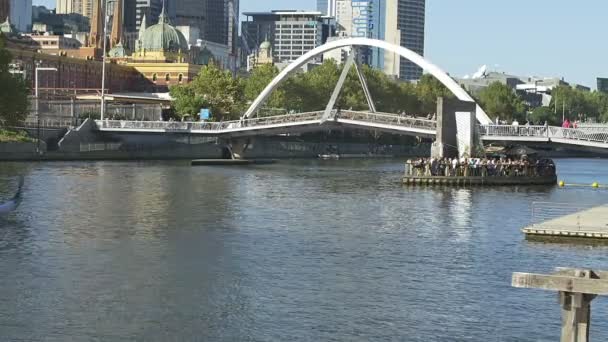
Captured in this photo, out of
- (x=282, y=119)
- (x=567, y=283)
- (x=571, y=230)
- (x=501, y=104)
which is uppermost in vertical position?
(x=501, y=104)

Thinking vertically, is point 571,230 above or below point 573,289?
below

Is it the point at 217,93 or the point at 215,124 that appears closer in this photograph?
the point at 215,124

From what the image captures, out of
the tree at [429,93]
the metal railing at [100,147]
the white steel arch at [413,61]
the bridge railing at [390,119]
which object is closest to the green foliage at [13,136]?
the metal railing at [100,147]

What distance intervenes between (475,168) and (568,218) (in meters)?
32.5

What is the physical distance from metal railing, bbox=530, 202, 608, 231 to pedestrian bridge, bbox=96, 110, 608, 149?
24.5 m

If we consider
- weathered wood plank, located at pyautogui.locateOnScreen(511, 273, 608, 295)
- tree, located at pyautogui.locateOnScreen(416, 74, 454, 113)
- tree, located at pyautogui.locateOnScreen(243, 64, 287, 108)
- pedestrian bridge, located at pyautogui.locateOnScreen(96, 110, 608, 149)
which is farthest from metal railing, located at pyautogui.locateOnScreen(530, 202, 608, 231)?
tree, located at pyautogui.locateOnScreen(416, 74, 454, 113)

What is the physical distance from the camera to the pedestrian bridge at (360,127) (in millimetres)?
85438

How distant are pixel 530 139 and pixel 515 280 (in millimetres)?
67045

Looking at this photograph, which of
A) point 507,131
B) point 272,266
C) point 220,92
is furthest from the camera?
point 220,92

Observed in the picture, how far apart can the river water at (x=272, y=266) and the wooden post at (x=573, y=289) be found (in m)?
8.16

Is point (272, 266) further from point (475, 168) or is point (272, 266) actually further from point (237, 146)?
point (237, 146)

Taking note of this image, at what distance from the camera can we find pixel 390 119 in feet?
327

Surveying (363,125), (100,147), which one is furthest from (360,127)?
(100,147)

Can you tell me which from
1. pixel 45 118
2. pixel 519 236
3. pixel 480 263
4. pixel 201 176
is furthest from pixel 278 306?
pixel 45 118
